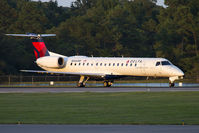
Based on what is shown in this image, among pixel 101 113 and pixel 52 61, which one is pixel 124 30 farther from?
pixel 101 113

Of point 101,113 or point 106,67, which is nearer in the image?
point 101,113

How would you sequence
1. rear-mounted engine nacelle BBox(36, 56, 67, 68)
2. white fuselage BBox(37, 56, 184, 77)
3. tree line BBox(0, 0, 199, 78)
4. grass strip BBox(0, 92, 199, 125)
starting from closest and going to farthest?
grass strip BBox(0, 92, 199, 125) < white fuselage BBox(37, 56, 184, 77) < rear-mounted engine nacelle BBox(36, 56, 67, 68) < tree line BBox(0, 0, 199, 78)

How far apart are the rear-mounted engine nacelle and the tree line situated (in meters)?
23.6

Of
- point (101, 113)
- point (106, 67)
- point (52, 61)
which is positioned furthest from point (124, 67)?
point (101, 113)

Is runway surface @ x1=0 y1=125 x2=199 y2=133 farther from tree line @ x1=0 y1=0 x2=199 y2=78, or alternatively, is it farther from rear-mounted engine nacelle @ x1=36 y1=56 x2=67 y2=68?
tree line @ x1=0 y1=0 x2=199 y2=78

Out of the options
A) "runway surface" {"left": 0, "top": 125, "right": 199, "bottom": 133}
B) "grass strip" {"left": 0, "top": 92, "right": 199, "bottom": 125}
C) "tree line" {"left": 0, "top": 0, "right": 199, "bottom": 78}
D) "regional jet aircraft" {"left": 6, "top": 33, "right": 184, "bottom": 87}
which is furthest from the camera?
"tree line" {"left": 0, "top": 0, "right": 199, "bottom": 78}

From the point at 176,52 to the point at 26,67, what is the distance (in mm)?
30859

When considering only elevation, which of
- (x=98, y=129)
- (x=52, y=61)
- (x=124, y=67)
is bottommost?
(x=98, y=129)

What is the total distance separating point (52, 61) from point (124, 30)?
1982 inches

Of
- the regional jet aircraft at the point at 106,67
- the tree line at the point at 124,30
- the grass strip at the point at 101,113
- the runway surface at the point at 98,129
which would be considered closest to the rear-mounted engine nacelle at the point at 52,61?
the regional jet aircraft at the point at 106,67

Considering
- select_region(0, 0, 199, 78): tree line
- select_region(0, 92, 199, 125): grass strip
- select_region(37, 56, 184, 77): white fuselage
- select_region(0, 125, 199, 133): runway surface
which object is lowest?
select_region(0, 125, 199, 133): runway surface

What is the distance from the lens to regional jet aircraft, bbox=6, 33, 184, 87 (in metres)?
49.7

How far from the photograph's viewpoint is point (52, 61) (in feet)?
180

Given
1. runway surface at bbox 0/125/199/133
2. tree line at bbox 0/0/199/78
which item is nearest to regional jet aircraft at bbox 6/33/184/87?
tree line at bbox 0/0/199/78
